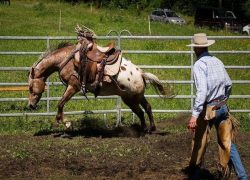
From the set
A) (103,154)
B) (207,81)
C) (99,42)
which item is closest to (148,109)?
(103,154)

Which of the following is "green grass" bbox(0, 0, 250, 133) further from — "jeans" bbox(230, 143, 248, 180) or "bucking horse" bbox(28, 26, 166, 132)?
"jeans" bbox(230, 143, 248, 180)

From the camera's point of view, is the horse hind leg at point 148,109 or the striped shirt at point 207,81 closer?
the striped shirt at point 207,81

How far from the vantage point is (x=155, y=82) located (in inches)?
418

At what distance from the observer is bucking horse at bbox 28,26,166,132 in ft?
32.7

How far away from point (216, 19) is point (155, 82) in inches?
1125

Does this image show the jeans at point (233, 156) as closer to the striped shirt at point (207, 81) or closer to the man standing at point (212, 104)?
the man standing at point (212, 104)

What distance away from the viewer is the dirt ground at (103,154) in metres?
7.78

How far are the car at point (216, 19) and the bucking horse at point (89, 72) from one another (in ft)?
91.3

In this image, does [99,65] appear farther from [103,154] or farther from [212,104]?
[212,104]

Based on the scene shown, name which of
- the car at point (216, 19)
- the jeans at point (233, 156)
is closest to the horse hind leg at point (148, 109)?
the jeans at point (233, 156)

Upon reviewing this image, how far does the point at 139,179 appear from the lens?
753 cm

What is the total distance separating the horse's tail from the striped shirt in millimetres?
3630

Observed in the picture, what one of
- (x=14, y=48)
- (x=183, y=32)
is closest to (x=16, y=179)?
(x=14, y=48)

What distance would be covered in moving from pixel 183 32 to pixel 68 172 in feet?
74.6
